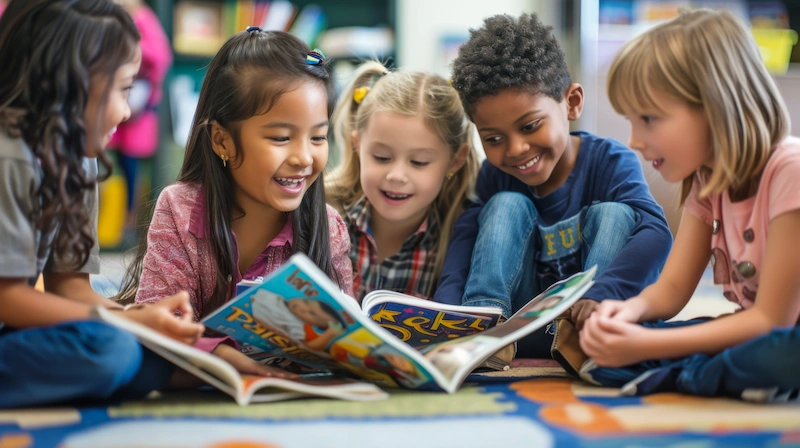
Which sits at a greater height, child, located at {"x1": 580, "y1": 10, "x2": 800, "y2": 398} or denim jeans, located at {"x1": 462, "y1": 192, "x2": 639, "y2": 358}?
child, located at {"x1": 580, "y1": 10, "x2": 800, "y2": 398}

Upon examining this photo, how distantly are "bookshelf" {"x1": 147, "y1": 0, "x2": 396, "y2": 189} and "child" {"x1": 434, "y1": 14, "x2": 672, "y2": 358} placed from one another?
2086 millimetres

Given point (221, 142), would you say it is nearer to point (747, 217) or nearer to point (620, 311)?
point (620, 311)

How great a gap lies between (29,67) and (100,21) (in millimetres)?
102

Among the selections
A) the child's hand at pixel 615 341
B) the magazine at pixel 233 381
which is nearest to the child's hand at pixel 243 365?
the magazine at pixel 233 381

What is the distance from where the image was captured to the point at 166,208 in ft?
3.91

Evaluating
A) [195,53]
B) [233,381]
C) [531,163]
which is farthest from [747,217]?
[195,53]

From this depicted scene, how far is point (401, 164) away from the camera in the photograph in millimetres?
1434

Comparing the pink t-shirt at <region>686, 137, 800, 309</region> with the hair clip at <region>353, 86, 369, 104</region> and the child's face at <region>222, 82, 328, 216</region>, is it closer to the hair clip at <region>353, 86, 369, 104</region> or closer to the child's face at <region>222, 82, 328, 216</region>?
the child's face at <region>222, 82, 328, 216</region>

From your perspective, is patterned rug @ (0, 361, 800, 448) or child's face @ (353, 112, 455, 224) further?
child's face @ (353, 112, 455, 224)

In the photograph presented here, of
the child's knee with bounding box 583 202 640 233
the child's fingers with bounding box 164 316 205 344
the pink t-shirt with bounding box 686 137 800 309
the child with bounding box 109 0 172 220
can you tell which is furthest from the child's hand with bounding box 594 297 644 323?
the child with bounding box 109 0 172 220

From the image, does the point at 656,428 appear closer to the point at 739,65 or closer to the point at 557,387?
the point at 557,387

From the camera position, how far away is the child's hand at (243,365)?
0.95 metres

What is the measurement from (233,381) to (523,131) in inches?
27.1

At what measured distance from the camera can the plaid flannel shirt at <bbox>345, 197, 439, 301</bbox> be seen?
149 cm
